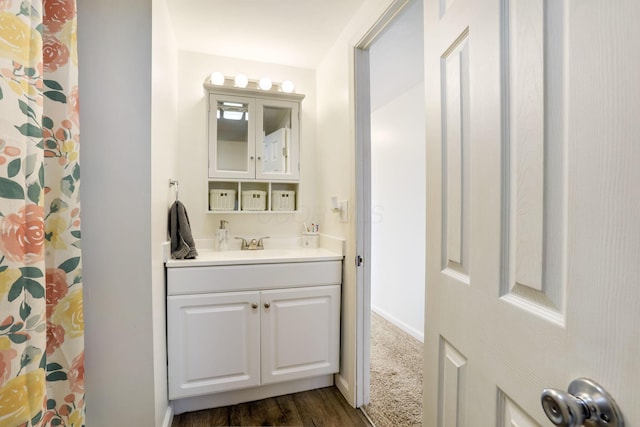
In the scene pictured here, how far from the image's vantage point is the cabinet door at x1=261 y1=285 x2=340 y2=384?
1797mm

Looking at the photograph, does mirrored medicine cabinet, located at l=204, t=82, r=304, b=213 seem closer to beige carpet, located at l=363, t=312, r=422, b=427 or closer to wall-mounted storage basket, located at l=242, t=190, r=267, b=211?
wall-mounted storage basket, located at l=242, t=190, r=267, b=211

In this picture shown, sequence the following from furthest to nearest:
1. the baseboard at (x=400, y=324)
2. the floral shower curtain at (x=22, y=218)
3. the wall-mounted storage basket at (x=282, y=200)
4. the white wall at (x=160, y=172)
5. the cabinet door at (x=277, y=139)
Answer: the baseboard at (x=400, y=324)
the wall-mounted storage basket at (x=282, y=200)
the cabinet door at (x=277, y=139)
the white wall at (x=160, y=172)
the floral shower curtain at (x=22, y=218)

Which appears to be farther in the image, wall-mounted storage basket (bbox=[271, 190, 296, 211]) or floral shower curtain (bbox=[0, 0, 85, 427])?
wall-mounted storage basket (bbox=[271, 190, 296, 211])

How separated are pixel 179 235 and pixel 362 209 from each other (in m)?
1.07

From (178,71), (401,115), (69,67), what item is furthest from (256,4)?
(401,115)

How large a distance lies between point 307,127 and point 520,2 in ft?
6.46

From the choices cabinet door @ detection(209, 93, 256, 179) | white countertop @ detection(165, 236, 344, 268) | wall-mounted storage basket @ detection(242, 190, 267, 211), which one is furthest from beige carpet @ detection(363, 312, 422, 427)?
cabinet door @ detection(209, 93, 256, 179)

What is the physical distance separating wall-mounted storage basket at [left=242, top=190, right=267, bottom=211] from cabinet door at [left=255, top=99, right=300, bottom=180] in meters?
0.14

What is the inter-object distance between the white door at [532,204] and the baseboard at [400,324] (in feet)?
6.65

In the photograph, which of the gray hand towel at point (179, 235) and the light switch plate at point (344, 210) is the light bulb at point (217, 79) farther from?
the light switch plate at point (344, 210)

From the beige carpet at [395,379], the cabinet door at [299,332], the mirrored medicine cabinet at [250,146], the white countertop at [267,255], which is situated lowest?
the beige carpet at [395,379]

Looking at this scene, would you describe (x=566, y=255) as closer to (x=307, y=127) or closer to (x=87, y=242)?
(x=87, y=242)

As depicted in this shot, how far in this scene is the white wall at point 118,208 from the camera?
4.06 ft

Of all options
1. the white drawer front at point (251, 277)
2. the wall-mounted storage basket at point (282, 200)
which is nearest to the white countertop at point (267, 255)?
the white drawer front at point (251, 277)
